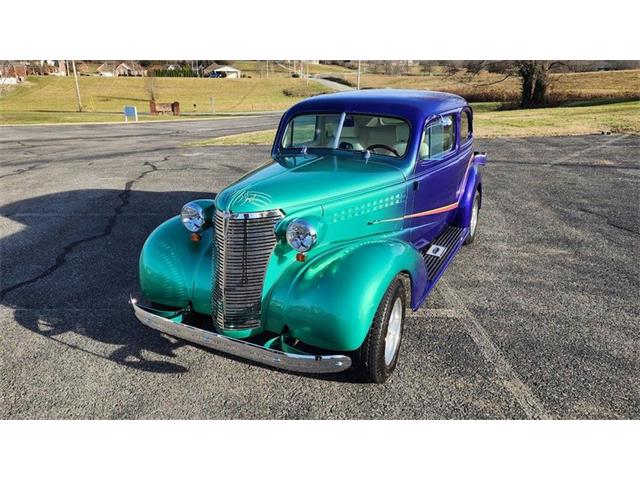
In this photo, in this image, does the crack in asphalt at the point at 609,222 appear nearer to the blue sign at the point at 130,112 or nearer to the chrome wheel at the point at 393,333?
the chrome wheel at the point at 393,333

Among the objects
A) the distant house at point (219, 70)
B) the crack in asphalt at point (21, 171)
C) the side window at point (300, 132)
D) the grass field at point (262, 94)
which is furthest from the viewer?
the distant house at point (219, 70)

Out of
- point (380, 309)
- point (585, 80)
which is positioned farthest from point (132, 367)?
point (585, 80)

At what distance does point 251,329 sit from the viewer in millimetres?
3293

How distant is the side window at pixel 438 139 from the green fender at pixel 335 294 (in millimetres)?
1665

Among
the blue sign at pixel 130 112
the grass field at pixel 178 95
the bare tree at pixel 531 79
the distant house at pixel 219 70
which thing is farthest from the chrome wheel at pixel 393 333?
the grass field at pixel 178 95

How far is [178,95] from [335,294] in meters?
52.2

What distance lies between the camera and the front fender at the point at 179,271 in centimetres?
354

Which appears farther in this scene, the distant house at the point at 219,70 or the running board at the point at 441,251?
the distant house at the point at 219,70

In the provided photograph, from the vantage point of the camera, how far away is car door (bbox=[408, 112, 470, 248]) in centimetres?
453

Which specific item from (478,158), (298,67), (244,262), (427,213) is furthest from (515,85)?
(244,262)

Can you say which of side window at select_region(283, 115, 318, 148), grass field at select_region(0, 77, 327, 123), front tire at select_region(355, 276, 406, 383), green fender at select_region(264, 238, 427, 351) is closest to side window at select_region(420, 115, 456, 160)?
side window at select_region(283, 115, 318, 148)

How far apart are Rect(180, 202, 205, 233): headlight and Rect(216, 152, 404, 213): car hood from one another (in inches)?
10.6

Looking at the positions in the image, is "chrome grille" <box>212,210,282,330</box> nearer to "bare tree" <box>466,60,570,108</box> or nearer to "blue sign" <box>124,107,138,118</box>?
"bare tree" <box>466,60,570,108</box>
